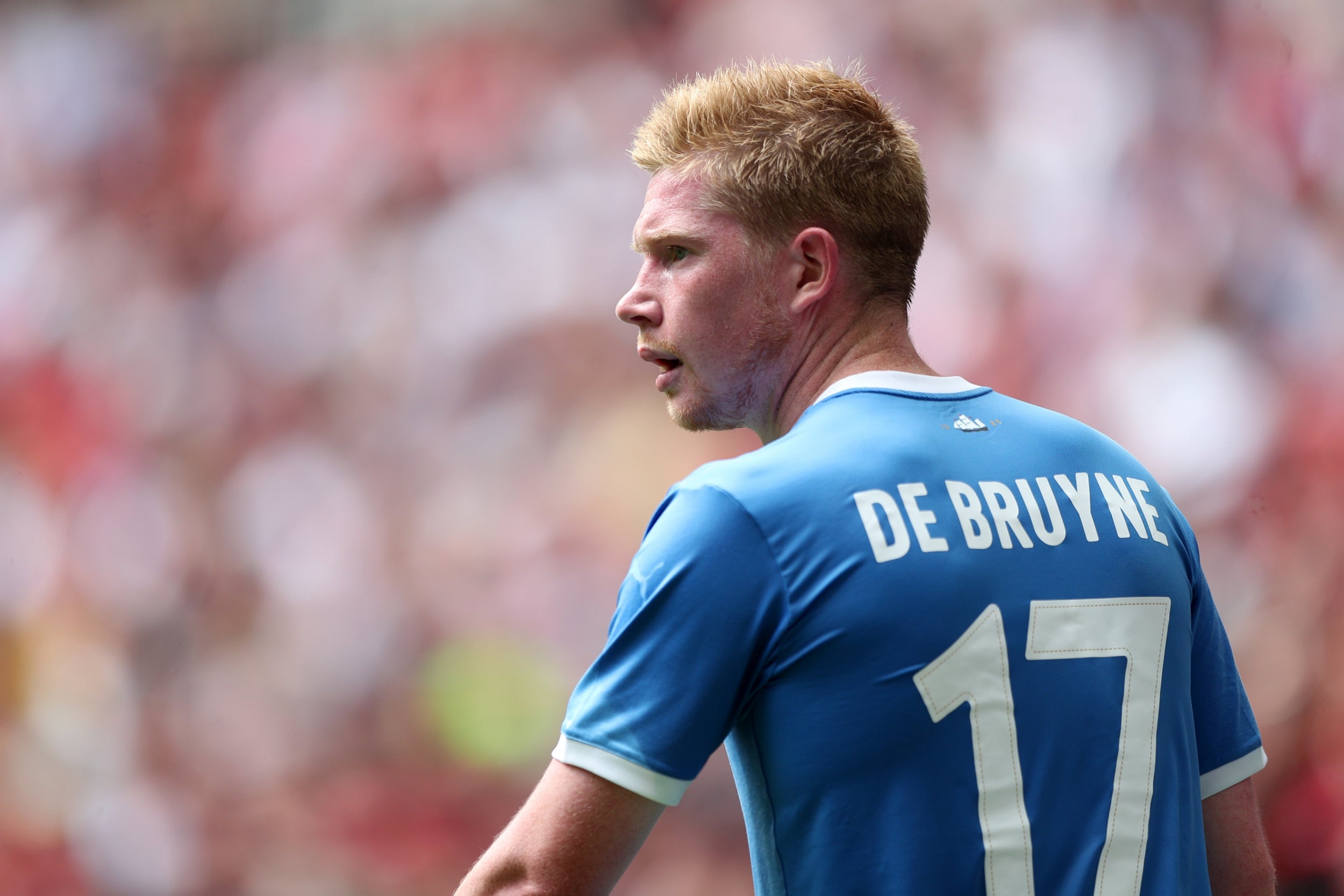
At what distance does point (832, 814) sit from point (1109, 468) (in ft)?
1.57

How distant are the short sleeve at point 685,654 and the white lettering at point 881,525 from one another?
92mm

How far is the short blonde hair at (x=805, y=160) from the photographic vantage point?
1360 mm

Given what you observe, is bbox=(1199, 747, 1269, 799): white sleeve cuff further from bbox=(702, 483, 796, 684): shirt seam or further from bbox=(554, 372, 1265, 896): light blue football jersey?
bbox=(702, 483, 796, 684): shirt seam

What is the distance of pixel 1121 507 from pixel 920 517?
258 millimetres

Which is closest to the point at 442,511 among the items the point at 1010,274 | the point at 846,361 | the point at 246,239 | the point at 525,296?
the point at 525,296

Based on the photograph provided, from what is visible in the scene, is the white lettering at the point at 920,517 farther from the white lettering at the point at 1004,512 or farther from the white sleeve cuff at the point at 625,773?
the white sleeve cuff at the point at 625,773

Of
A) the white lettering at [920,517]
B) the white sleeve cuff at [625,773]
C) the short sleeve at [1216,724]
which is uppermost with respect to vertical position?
the white lettering at [920,517]

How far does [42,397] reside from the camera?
3.56 metres

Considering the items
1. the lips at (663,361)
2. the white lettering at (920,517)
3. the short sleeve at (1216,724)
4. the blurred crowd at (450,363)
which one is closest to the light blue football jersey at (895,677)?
the white lettering at (920,517)

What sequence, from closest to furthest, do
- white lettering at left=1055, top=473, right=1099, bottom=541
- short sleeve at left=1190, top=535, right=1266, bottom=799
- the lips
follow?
1. white lettering at left=1055, top=473, right=1099, bottom=541
2. short sleeve at left=1190, top=535, right=1266, bottom=799
3. the lips

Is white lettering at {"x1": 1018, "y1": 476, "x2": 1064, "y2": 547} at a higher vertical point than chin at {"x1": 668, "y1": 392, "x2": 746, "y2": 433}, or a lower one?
lower

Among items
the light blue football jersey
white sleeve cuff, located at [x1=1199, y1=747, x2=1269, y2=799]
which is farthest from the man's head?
white sleeve cuff, located at [x1=1199, y1=747, x2=1269, y2=799]

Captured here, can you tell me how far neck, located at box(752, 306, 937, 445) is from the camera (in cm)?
135

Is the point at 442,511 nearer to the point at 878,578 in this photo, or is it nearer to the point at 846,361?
the point at 846,361
